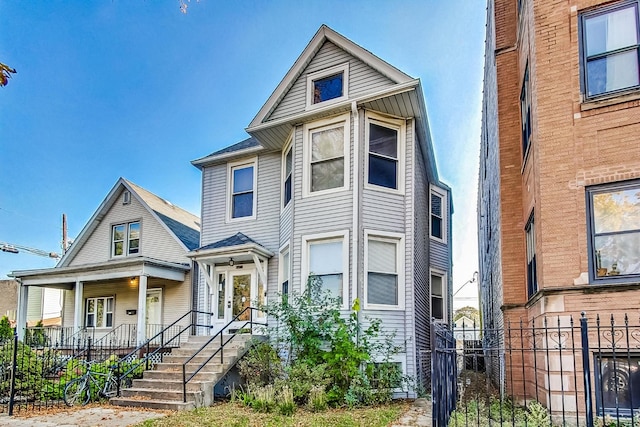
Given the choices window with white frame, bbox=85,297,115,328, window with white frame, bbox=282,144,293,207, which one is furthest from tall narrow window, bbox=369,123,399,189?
window with white frame, bbox=85,297,115,328

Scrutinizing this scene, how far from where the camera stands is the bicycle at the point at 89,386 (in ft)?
33.2

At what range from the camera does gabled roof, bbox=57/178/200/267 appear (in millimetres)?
17219

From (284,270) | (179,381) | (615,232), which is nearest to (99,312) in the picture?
(284,270)

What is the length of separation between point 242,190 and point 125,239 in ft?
20.1

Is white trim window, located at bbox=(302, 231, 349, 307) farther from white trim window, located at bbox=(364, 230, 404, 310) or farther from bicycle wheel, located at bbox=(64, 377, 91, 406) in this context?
bicycle wheel, located at bbox=(64, 377, 91, 406)

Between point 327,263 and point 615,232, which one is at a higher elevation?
point 615,232

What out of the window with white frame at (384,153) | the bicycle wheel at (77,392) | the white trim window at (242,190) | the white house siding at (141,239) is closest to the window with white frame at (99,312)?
the white house siding at (141,239)

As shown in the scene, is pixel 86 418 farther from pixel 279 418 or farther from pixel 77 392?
pixel 279 418

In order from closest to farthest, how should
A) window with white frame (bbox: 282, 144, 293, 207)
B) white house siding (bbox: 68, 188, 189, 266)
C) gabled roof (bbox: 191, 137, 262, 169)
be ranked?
window with white frame (bbox: 282, 144, 293, 207) < gabled roof (bbox: 191, 137, 262, 169) < white house siding (bbox: 68, 188, 189, 266)

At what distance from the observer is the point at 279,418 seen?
27.5ft

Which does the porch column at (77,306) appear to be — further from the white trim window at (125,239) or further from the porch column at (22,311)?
the porch column at (22,311)

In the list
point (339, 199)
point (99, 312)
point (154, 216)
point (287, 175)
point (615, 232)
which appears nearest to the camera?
point (615, 232)

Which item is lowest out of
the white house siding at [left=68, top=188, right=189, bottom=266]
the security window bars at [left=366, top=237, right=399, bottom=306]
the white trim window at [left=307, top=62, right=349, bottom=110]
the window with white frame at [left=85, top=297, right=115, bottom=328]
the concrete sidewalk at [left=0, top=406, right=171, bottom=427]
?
the concrete sidewalk at [left=0, top=406, right=171, bottom=427]

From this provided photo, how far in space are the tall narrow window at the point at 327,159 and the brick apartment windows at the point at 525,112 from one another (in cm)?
399
